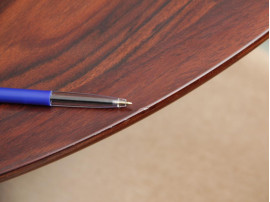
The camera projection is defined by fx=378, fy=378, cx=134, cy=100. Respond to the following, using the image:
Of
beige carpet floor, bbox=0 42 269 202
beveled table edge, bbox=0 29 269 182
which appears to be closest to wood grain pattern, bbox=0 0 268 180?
beveled table edge, bbox=0 29 269 182

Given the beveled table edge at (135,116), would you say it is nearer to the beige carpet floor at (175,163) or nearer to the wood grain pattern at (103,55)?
the wood grain pattern at (103,55)

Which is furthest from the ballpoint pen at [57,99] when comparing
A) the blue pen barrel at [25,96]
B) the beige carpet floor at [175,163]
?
the beige carpet floor at [175,163]

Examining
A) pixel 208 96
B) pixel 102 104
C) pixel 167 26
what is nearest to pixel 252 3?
pixel 167 26

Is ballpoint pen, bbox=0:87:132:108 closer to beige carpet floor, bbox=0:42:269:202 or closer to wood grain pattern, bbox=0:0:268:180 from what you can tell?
wood grain pattern, bbox=0:0:268:180

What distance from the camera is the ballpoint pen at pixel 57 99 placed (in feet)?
1.18

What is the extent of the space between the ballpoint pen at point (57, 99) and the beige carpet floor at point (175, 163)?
279mm

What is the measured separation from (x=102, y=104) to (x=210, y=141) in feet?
1.20

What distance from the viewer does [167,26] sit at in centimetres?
43

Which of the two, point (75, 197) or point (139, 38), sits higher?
point (139, 38)

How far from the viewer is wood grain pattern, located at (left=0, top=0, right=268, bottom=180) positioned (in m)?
0.35

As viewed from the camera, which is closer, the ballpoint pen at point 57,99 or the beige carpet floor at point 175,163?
the ballpoint pen at point 57,99

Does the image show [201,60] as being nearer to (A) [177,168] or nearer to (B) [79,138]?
(B) [79,138]

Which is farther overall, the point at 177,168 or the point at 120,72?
the point at 177,168

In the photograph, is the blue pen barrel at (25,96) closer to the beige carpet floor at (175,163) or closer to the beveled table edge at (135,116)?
the beveled table edge at (135,116)
